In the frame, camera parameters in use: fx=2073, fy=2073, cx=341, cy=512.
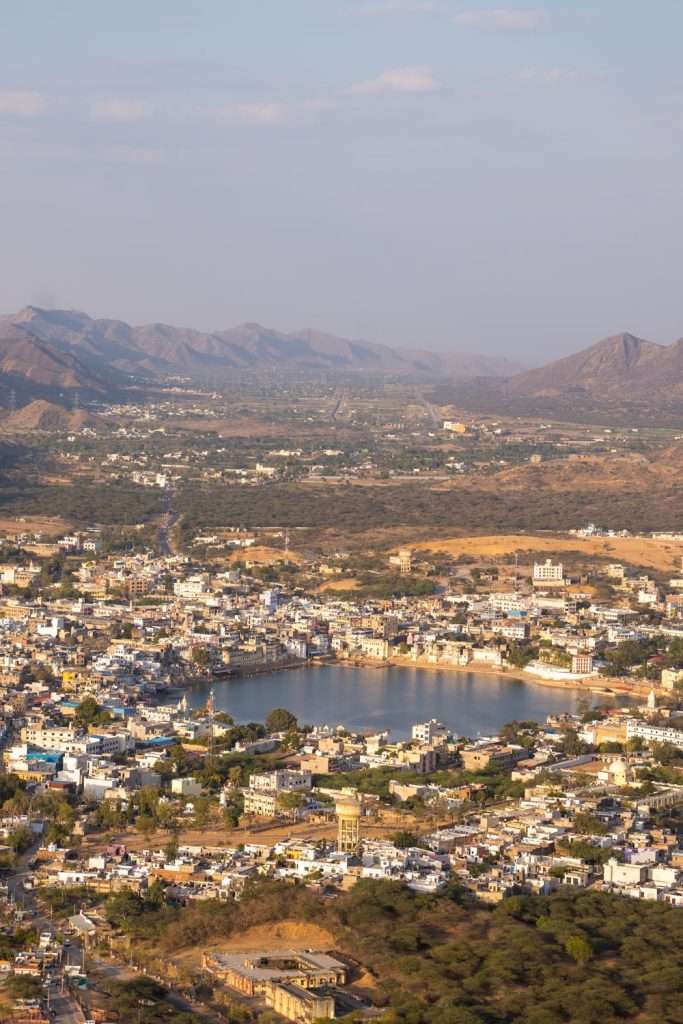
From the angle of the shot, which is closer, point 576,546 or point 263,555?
point 263,555

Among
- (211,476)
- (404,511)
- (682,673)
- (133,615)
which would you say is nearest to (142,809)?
(682,673)

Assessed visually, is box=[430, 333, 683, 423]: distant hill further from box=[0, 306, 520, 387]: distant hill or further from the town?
the town

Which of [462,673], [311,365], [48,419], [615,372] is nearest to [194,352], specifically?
[311,365]

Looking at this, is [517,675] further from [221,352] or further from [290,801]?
[221,352]

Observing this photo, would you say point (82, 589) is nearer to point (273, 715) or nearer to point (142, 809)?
point (273, 715)

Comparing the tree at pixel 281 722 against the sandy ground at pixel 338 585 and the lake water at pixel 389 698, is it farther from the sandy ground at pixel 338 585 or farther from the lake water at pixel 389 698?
the sandy ground at pixel 338 585

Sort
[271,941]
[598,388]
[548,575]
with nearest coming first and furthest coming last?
[271,941]
[548,575]
[598,388]

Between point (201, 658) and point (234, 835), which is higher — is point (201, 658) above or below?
above
